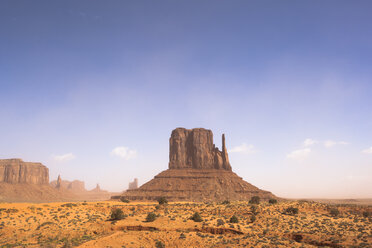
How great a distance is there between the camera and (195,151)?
441ft

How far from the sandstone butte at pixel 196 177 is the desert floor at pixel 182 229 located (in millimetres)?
57233

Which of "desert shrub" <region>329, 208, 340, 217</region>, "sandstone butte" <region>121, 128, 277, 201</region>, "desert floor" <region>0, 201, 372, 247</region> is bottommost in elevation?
"desert floor" <region>0, 201, 372, 247</region>

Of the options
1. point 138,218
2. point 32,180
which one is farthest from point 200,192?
point 32,180

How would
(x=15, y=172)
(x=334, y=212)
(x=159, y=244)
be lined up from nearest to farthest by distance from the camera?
(x=159, y=244), (x=334, y=212), (x=15, y=172)

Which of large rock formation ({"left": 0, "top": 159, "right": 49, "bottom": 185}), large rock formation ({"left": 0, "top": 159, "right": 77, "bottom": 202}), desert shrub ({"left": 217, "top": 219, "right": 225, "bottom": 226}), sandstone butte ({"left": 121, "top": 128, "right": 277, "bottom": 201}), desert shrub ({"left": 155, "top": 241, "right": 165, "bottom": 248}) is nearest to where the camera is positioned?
desert shrub ({"left": 155, "top": 241, "right": 165, "bottom": 248})

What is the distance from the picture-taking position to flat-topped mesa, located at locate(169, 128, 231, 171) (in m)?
132

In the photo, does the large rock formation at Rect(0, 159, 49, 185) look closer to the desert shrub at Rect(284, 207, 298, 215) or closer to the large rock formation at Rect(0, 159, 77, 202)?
the large rock formation at Rect(0, 159, 77, 202)

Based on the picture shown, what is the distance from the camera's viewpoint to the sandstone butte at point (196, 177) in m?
103

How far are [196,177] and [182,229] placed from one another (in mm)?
83202

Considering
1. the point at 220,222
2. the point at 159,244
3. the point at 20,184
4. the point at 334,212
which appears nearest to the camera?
the point at 159,244

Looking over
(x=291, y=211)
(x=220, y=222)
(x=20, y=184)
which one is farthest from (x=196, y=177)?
(x=20, y=184)

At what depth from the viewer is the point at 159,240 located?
107ft

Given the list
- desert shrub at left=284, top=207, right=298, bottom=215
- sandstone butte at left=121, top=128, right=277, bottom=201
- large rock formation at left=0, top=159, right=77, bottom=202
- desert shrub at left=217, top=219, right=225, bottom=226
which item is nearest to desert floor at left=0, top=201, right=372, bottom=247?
desert shrub at left=217, top=219, right=225, bottom=226

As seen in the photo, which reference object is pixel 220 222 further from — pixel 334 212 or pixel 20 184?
pixel 20 184
